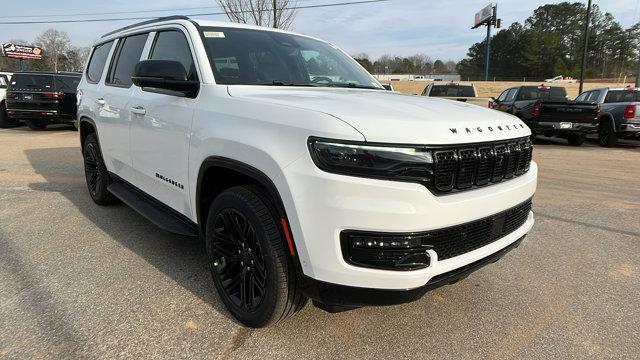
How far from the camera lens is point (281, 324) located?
2.86 meters

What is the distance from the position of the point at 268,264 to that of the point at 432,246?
850mm

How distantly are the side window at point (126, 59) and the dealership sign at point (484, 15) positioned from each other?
3121 inches

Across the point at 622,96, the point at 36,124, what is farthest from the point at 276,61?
the point at 36,124

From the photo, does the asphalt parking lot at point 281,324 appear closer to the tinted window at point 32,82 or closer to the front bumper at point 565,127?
the front bumper at point 565,127

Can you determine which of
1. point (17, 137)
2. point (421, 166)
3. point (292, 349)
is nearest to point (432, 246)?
point (421, 166)

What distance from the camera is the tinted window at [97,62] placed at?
5.13 meters

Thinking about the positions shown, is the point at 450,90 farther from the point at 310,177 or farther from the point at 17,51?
the point at 17,51

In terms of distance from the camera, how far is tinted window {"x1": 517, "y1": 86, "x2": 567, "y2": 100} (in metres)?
13.9

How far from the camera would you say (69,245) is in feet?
13.8

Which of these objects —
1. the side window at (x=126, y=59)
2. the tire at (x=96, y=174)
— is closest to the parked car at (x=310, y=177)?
the side window at (x=126, y=59)

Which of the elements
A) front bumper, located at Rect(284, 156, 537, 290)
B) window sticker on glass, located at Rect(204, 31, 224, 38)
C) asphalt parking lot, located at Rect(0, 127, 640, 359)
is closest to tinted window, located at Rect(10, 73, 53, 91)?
asphalt parking lot, located at Rect(0, 127, 640, 359)

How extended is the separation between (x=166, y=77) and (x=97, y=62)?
301 cm

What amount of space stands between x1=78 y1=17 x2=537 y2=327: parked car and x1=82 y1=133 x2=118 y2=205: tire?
1626 millimetres

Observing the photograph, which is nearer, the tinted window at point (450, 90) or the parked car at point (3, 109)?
the parked car at point (3, 109)
